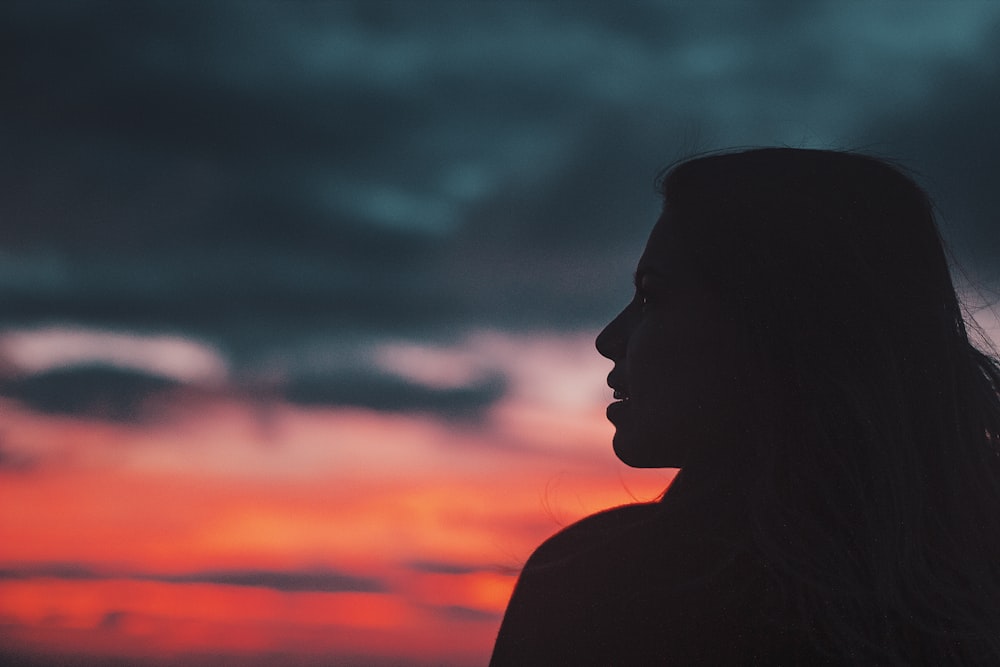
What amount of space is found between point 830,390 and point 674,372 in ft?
2.04

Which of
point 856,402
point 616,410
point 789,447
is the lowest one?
point 789,447

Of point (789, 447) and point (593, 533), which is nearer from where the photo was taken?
point (789, 447)

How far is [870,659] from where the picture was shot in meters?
3.76

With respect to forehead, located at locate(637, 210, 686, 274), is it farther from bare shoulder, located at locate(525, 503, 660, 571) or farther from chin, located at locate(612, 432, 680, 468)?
bare shoulder, located at locate(525, 503, 660, 571)

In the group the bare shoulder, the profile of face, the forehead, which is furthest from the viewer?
the forehead

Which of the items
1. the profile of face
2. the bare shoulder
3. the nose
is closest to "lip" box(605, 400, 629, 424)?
the profile of face

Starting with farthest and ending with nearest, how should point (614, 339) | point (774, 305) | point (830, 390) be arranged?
point (614, 339) < point (774, 305) < point (830, 390)

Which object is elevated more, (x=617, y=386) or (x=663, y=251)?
(x=663, y=251)

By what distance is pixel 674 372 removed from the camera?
4.28 meters

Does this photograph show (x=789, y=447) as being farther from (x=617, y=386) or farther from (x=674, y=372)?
(x=617, y=386)

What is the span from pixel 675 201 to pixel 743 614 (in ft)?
6.18

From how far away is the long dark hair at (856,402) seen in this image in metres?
3.90

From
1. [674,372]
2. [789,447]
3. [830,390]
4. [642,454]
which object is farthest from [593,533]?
[830,390]

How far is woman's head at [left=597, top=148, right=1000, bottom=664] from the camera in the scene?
394 cm
